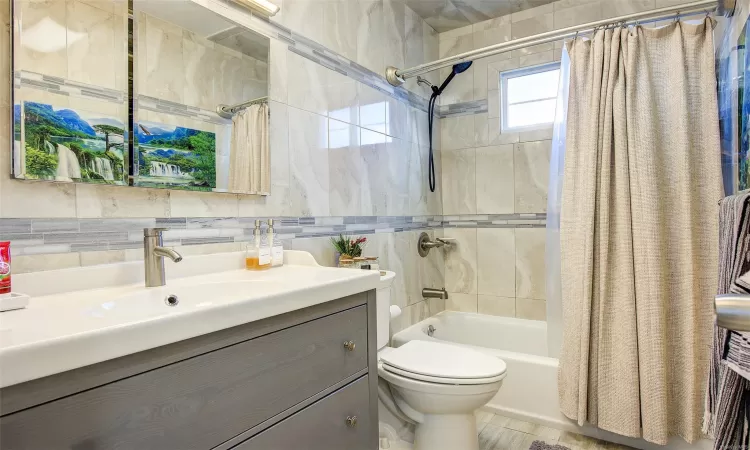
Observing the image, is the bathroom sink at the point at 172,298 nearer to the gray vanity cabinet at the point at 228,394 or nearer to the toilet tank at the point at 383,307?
the gray vanity cabinet at the point at 228,394

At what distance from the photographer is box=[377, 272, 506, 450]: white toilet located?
1.60 metres

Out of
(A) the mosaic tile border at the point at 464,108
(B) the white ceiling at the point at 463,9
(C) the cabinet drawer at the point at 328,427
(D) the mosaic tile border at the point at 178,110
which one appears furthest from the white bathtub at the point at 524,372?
(B) the white ceiling at the point at 463,9

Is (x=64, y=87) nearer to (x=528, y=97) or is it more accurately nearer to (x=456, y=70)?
(x=456, y=70)

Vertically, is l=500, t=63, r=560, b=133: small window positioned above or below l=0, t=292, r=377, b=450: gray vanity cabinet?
above

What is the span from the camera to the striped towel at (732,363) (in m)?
0.58

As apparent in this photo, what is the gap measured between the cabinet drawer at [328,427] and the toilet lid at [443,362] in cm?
43

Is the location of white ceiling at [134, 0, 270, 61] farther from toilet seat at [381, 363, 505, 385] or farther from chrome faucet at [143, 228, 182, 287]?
toilet seat at [381, 363, 505, 385]

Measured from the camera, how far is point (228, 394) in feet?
2.75

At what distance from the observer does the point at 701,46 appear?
178cm

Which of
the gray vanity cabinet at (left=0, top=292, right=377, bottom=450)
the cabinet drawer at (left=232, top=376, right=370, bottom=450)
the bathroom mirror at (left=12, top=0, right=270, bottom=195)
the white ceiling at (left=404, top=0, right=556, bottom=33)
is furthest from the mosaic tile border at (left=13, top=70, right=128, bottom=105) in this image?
the white ceiling at (left=404, top=0, right=556, bottom=33)

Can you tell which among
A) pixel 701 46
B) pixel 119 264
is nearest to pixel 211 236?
pixel 119 264

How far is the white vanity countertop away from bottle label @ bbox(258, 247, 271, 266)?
4 cm

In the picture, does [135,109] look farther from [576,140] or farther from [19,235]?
[576,140]

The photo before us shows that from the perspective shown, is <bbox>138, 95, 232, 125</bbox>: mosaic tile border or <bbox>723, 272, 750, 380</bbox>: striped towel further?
<bbox>138, 95, 232, 125</bbox>: mosaic tile border
